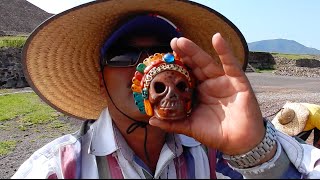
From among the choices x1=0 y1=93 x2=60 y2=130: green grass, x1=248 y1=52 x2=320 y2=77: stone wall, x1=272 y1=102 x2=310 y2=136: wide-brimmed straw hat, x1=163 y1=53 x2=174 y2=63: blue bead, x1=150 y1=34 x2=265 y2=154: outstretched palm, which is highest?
x1=163 y1=53 x2=174 y2=63: blue bead

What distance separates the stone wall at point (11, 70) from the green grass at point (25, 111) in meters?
4.67

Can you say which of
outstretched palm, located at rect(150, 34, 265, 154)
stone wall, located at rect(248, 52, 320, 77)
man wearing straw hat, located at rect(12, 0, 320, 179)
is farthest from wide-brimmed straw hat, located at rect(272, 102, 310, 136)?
stone wall, located at rect(248, 52, 320, 77)

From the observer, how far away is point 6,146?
712 centimetres

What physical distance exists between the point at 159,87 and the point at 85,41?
0.98m

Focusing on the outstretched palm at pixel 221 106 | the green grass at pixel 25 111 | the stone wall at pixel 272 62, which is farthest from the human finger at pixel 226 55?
the stone wall at pixel 272 62

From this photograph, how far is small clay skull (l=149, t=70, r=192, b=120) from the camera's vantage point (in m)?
1.25

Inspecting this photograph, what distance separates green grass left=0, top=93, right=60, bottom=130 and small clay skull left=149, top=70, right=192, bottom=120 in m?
7.81

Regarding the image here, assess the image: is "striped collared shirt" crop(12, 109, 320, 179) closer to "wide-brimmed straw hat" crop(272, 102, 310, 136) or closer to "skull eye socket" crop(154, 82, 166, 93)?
"skull eye socket" crop(154, 82, 166, 93)

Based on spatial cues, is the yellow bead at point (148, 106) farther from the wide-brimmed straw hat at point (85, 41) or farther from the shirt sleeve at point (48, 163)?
the wide-brimmed straw hat at point (85, 41)

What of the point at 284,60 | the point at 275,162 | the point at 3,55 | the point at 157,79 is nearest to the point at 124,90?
the point at 157,79

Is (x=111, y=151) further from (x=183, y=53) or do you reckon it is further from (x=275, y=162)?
(x=275, y=162)

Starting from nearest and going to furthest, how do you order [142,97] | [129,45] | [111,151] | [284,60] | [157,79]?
[157,79] < [142,97] < [111,151] < [129,45] < [284,60]

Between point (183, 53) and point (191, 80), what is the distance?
0.10m

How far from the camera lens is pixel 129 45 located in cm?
182
